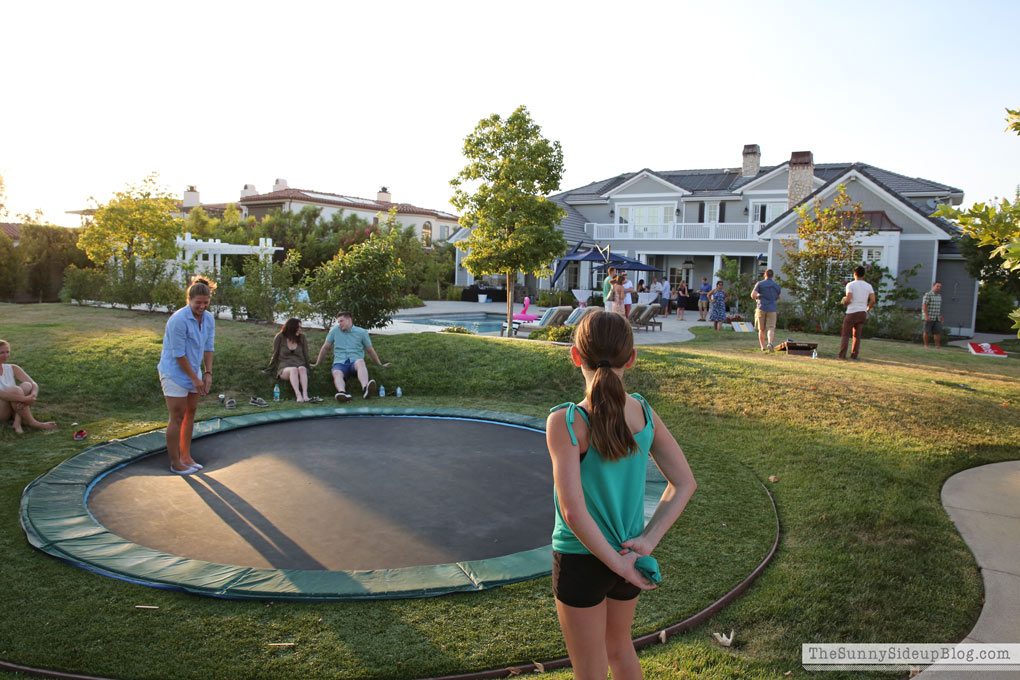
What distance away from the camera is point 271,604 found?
2.93m

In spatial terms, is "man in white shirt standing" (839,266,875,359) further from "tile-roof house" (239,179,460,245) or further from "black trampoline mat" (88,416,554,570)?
"tile-roof house" (239,179,460,245)

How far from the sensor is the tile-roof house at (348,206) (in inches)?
1315

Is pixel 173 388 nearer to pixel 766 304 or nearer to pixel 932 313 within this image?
pixel 766 304

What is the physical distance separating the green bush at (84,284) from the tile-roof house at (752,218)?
512 inches

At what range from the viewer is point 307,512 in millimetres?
4074

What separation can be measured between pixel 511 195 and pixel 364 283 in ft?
13.8

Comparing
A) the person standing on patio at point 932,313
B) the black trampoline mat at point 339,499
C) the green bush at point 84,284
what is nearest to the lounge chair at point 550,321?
the person standing on patio at point 932,313

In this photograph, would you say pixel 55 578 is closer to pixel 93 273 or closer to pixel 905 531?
pixel 905 531

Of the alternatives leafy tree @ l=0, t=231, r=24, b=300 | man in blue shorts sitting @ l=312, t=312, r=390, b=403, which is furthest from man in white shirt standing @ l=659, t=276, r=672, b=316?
leafy tree @ l=0, t=231, r=24, b=300

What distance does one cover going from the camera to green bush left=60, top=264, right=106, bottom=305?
15.1 meters

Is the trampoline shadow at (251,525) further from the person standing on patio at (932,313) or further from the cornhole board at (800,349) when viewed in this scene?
the person standing on patio at (932,313)

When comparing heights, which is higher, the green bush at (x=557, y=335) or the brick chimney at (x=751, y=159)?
the brick chimney at (x=751, y=159)

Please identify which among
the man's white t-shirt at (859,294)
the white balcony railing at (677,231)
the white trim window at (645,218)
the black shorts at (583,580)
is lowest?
the black shorts at (583,580)

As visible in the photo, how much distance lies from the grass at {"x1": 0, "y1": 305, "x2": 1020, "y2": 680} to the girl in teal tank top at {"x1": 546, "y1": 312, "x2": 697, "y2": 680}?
0.83 m
